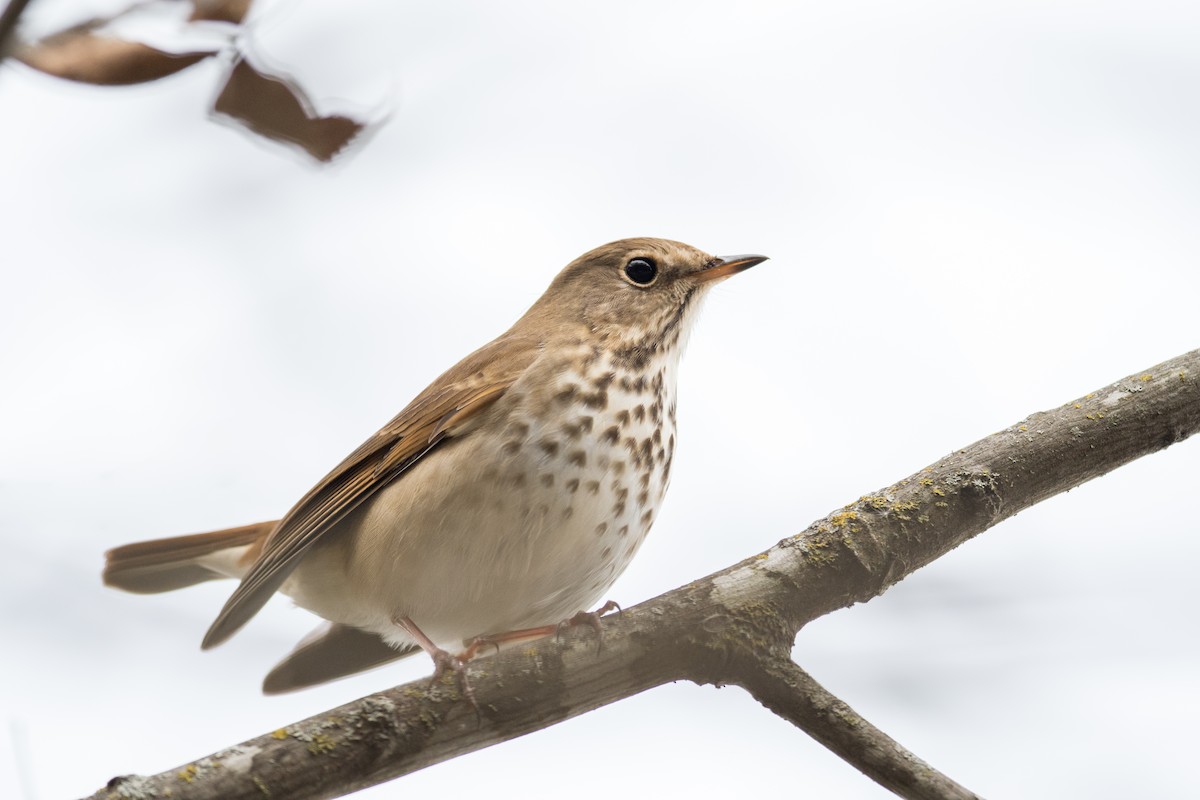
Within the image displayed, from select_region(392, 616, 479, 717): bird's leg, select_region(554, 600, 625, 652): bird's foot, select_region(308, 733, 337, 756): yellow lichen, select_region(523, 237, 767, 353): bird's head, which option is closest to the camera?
select_region(308, 733, 337, 756): yellow lichen

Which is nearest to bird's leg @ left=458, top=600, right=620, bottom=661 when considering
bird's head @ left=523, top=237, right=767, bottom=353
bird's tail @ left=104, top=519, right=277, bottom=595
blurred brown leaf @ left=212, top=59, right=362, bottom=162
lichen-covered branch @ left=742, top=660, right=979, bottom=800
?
lichen-covered branch @ left=742, top=660, right=979, bottom=800

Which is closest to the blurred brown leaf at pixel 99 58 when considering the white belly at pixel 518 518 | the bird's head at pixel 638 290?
the white belly at pixel 518 518

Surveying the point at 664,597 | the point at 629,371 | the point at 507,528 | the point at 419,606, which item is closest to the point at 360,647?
the point at 419,606

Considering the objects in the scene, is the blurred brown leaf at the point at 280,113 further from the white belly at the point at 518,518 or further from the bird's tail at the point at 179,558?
the bird's tail at the point at 179,558

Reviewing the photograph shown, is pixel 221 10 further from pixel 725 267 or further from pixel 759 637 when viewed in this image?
pixel 725 267

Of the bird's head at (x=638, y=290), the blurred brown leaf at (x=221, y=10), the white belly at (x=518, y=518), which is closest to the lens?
the blurred brown leaf at (x=221, y=10)

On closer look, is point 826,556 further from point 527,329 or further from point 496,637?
point 527,329

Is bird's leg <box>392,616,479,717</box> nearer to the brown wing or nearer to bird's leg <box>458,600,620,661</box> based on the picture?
bird's leg <box>458,600,620,661</box>
